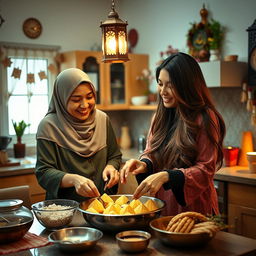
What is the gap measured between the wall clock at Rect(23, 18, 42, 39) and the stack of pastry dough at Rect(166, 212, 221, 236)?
3.37m

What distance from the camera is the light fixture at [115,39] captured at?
227cm

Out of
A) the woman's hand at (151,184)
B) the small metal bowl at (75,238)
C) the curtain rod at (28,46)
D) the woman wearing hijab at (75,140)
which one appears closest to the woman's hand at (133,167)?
the woman wearing hijab at (75,140)

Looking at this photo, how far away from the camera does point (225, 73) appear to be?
3.83 metres

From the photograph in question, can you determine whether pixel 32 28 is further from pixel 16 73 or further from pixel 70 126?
pixel 70 126

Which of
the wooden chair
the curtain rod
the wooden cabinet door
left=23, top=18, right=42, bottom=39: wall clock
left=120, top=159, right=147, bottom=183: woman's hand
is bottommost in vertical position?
the wooden cabinet door

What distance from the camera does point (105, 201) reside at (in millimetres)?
2125

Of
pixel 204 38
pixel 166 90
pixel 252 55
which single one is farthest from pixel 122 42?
pixel 204 38

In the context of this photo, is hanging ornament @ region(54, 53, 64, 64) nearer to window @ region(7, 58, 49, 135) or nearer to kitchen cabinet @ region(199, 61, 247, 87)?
window @ region(7, 58, 49, 135)

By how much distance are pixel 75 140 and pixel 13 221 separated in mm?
748

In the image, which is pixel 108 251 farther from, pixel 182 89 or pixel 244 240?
pixel 182 89

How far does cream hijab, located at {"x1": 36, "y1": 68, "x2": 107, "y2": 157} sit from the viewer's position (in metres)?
2.58

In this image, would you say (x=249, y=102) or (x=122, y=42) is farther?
(x=249, y=102)

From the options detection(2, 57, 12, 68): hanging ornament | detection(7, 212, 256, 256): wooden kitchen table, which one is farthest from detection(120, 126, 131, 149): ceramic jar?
detection(7, 212, 256, 256): wooden kitchen table

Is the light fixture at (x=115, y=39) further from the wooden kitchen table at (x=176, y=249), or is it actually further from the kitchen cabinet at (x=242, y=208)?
the kitchen cabinet at (x=242, y=208)
